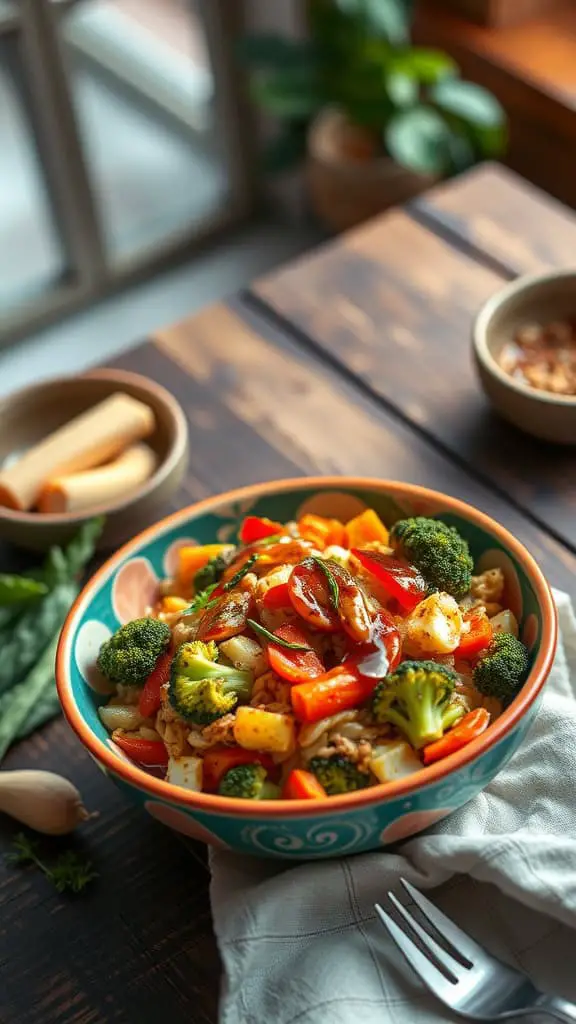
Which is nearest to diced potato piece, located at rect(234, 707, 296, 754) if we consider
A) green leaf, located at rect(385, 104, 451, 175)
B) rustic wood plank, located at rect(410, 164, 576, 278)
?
rustic wood plank, located at rect(410, 164, 576, 278)

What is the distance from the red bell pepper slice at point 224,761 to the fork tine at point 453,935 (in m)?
0.20

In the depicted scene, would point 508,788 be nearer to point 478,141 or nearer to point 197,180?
point 478,141

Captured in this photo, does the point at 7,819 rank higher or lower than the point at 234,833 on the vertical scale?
lower

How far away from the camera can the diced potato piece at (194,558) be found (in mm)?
1445

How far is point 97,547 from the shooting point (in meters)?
1.67

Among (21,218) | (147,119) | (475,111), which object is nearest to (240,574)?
(475,111)

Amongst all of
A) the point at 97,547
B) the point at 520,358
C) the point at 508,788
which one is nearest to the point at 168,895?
the point at 508,788

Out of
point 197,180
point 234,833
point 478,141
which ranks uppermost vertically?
point 234,833

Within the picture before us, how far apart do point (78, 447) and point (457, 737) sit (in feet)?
2.57

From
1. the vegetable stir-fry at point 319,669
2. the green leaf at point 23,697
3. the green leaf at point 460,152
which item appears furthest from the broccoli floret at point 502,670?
the green leaf at point 460,152

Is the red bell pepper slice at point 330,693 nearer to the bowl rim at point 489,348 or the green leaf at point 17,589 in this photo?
the green leaf at point 17,589

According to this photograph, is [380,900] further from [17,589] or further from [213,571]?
[17,589]

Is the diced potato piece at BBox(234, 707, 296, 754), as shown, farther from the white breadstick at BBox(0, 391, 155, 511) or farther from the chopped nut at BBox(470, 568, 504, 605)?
the white breadstick at BBox(0, 391, 155, 511)

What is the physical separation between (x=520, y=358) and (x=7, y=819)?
3.32ft
